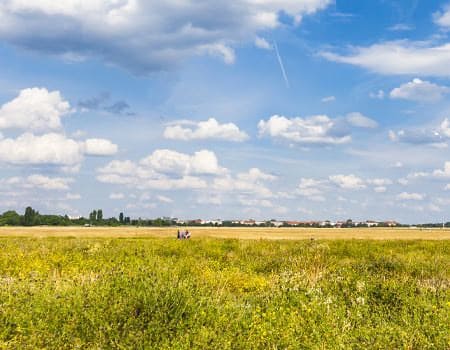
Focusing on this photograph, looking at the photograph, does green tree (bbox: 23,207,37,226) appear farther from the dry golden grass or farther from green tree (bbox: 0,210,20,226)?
the dry golden grass

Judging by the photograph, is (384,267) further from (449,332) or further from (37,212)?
(37,212)

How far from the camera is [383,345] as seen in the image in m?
7.18

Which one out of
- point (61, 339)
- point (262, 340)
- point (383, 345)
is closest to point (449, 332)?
point (383, 345)

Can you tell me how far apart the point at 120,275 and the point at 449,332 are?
5.73 metres

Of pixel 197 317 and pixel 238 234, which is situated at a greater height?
pixel 197 317

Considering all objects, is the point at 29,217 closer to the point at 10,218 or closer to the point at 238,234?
the point at 10,218

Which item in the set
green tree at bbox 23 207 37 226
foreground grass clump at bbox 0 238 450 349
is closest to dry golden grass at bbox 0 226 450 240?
foreground grass clump at bbox 0 238 450 349

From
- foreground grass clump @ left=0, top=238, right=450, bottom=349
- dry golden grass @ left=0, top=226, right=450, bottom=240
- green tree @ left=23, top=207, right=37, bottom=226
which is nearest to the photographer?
foreground grass clump @ left=0, top=238, right=450, bottom=349

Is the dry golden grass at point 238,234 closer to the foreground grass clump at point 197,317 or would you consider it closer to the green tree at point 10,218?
the foreground grass clump at point 197,317

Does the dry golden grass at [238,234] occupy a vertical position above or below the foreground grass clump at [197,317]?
below

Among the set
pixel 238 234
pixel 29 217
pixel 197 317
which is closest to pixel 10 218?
pixel 29 217

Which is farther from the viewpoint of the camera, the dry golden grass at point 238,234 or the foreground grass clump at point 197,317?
the dry golden grass at point 238,234

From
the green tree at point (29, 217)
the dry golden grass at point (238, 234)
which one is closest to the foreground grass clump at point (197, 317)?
the dry golden grass at point (238, 234)

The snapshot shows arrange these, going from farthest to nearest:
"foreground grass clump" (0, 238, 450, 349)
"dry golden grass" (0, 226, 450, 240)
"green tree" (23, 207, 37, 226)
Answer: "green tree" (23, 207, 37, 226) → "dry golden grass" (0, 226, 450, 240) → "foreground grass clump" (0, 238, 450, 349)
